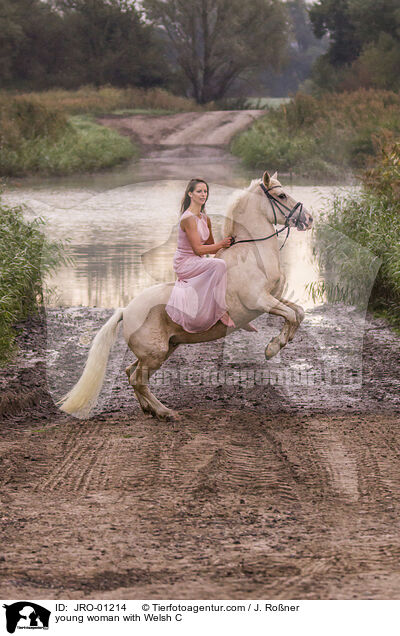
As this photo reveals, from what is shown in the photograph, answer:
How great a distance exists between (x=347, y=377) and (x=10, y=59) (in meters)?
40.6

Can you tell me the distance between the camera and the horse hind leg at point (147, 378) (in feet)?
19.2

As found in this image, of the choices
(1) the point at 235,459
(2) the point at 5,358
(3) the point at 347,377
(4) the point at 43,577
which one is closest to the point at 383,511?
(1) the point at 235,459

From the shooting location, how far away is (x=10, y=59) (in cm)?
4372

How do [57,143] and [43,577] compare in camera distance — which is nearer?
[43,577]

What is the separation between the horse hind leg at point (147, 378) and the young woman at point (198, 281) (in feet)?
1.02

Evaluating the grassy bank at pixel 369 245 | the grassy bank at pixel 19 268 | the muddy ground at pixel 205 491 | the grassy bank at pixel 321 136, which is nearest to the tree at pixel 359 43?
the grassy bank at pixel 321 136

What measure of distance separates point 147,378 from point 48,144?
21.2 m

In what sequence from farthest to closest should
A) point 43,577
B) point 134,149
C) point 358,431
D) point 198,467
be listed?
1. point 134,149
2. point 358,431
3. point 198,467
4. point 43,577

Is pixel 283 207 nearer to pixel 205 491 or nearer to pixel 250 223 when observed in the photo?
pixel 250 223

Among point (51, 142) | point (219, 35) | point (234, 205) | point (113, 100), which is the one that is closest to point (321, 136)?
point (51, 142)

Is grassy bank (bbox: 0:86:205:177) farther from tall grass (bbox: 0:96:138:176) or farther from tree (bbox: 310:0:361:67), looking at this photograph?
tree (bbox: 310:0:361:67)

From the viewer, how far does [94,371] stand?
6.03 metres

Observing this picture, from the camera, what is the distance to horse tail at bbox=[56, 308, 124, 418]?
595 cm
